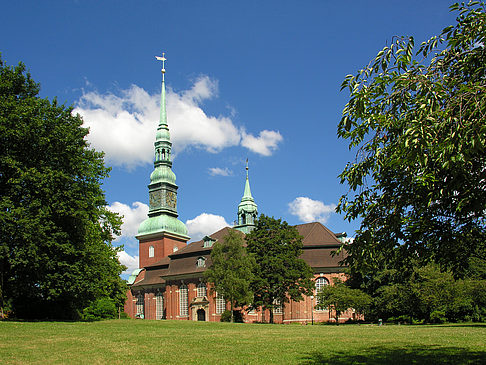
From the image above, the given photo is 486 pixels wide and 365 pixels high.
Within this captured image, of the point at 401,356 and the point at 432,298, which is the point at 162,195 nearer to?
the point at 432,298

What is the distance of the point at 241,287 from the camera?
44031mm

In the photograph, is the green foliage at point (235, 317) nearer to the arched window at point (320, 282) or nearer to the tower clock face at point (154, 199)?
the arched window at point (320, 282)

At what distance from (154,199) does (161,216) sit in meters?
3.54

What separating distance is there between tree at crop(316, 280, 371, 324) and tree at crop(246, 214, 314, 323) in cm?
272

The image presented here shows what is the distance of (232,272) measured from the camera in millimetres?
44688

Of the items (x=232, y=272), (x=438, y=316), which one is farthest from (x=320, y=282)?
(x=232, y=272)

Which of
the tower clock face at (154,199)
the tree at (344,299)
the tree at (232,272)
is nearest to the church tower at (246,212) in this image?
the tower clock face at (154,199)

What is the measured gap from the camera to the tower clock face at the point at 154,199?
84.0 metres

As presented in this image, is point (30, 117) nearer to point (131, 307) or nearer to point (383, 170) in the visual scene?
point (383, 170)

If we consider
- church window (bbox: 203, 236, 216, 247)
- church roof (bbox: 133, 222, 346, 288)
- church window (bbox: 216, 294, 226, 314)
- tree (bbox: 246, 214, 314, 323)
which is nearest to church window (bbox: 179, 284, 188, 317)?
church roof (bbox: 133, 222, 346, 288)

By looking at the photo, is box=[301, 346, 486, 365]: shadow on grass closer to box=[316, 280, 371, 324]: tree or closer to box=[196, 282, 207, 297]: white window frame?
box=[316, 280, 371, 324]: tree

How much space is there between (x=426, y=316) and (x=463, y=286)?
6735mm

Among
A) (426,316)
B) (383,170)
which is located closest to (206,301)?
(426,316)

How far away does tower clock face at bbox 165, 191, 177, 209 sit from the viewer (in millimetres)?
84250
